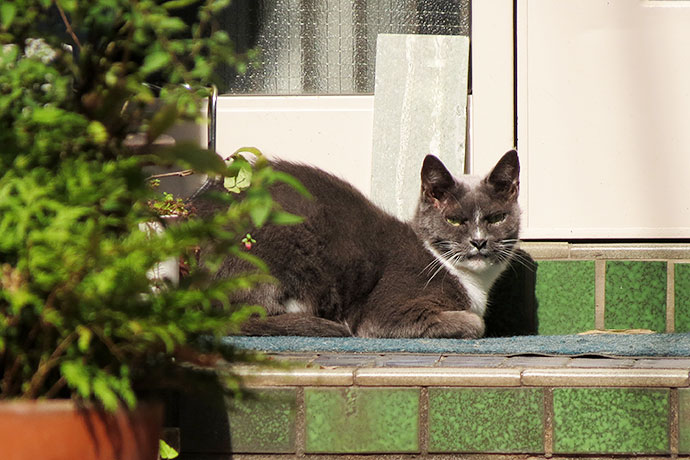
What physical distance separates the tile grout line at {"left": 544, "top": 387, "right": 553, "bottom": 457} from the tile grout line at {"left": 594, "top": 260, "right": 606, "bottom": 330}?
1.56 metres

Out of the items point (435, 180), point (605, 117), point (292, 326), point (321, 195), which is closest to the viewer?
point (292, 326)

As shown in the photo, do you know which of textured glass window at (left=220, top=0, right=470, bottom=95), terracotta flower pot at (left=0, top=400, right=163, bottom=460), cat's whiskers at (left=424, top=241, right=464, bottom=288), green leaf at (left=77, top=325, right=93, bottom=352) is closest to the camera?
green leaf at (left=77, top=325, right=93, bottom=352)

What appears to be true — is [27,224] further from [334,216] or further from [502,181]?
[502,181]

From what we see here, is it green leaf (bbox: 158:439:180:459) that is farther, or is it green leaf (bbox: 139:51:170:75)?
green leaf (bbox: 158:439:180:459)

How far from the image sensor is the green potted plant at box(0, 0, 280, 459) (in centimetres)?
132

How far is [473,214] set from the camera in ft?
11.8

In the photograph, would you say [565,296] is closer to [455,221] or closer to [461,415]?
[455,221]

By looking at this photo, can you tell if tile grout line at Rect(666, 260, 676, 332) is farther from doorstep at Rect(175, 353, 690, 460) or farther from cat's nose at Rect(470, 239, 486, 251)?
doorstep at Rect(175, 353, 690, 460)

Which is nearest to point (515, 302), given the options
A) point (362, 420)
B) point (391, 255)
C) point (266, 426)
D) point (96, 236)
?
point (391, 255)

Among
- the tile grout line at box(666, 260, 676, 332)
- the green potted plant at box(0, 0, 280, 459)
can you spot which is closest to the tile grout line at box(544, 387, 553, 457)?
the green potted plant at box(0, 0, 280, 459)

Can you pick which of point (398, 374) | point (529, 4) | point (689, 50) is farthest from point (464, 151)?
point (398, 374)

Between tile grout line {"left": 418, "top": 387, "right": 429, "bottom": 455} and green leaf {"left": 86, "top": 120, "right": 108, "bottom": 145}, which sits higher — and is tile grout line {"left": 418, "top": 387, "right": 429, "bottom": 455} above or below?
below

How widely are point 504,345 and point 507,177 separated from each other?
874 millimetres

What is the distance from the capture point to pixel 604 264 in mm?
3646
